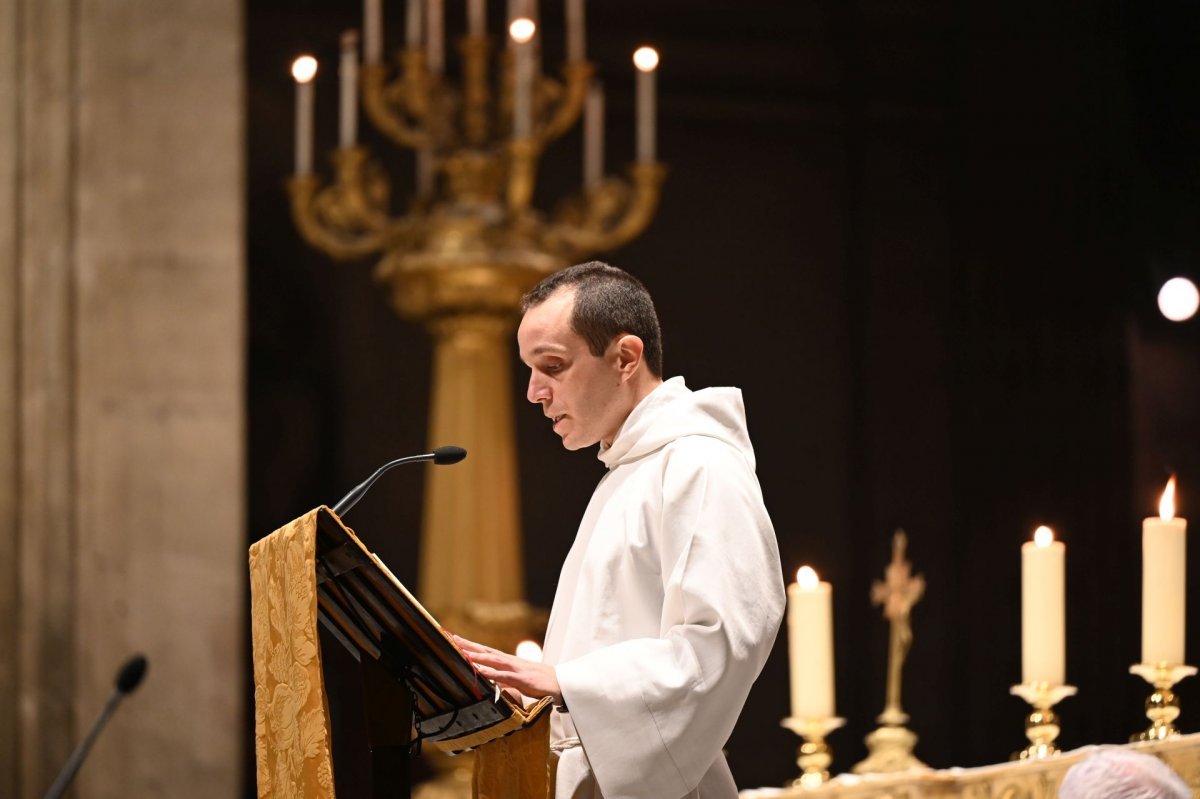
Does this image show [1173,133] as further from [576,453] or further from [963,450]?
[576,453]

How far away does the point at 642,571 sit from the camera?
91.4 inches

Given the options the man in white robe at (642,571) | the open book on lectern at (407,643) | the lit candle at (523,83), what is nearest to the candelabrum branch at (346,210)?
the lit candle at (523,83)

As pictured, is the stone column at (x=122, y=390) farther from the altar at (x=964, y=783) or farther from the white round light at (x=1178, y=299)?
the white round light at (x=1178, y=299)

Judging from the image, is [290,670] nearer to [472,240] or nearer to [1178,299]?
[472,240]

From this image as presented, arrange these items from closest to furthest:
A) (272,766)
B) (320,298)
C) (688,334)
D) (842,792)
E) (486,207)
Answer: (272,766) → (842,792) → (486,207) → (320,298) → (688,334)

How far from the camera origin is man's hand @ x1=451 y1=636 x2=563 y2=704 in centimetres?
214

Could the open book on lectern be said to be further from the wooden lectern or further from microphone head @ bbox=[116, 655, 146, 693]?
microphone head @ bbox=[116, 655, 146, 693]

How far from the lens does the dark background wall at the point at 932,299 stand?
6.13 metres

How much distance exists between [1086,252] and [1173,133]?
56 cm

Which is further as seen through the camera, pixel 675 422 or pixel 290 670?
pixel 675 422

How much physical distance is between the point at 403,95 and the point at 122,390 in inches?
48.2

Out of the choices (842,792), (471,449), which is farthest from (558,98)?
(842,792)

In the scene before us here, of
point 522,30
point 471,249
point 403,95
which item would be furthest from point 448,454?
point 403,95

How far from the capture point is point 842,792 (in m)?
2.83
